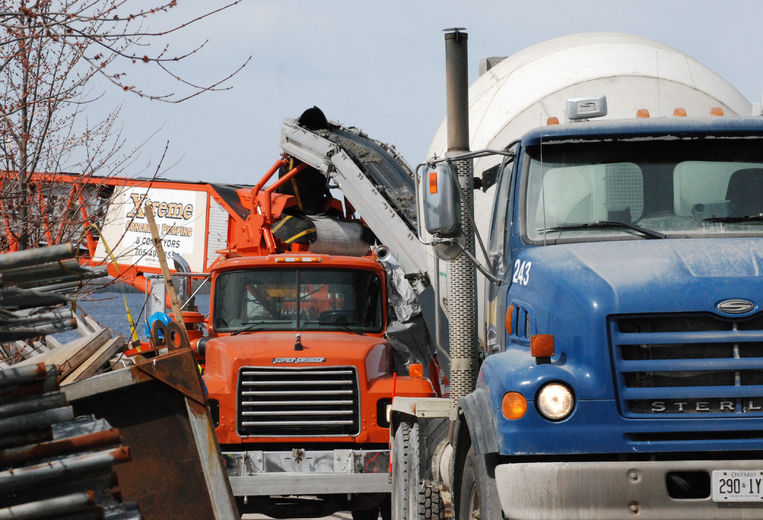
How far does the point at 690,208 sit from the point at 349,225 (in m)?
7.63

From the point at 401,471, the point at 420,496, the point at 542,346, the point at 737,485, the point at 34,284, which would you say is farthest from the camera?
the point at 401,471

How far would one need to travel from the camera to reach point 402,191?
535 inches

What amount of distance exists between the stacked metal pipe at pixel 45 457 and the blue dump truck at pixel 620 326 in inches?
81.2

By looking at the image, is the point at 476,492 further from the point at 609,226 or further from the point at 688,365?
the point at 609,226

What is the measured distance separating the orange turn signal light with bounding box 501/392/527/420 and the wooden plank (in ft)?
11.7

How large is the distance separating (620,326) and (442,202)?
1.42m

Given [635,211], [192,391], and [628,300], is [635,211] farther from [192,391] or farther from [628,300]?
[192,391]

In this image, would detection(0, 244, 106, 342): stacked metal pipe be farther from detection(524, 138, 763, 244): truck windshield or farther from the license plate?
the license plate

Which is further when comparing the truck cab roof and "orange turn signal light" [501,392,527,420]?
the truck cab roof

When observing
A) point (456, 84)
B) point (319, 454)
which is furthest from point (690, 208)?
point (319, 454)

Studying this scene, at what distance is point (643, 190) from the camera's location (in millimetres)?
6465

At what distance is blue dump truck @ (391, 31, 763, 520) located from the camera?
17.6 feet

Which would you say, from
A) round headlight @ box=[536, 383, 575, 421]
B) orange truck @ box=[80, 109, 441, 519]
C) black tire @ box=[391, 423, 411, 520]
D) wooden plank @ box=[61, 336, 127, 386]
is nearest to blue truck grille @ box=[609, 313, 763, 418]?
round headlight @ box=[536, 383, 575, 421]

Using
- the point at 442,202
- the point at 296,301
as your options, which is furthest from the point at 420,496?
the point at 296,301
